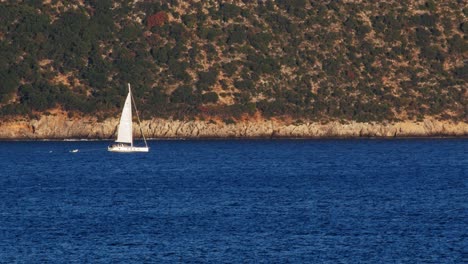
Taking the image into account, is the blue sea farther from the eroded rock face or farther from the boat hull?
the eroded rock face

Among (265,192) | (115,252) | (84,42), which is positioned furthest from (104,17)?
(115,252)

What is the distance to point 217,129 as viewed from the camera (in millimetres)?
120625

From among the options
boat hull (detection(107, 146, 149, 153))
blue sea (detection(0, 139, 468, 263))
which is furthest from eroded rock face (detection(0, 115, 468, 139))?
boat hull (detection(107, 146, 149, 153))

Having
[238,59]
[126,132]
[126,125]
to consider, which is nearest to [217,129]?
[238,59]

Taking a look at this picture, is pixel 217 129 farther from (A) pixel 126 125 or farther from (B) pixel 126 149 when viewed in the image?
(A) pixel 126 125

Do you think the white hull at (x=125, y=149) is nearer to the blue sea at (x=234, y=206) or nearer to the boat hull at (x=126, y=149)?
the boat hull at (x=126, y=149)

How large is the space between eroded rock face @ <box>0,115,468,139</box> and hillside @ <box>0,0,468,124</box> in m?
1.09

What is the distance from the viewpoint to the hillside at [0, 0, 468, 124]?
125 meters

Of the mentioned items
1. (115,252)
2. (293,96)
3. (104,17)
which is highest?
(104,17)

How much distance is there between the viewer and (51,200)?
6619cm

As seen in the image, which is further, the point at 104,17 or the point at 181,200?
the point at 104,17

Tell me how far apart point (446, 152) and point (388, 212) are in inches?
1872

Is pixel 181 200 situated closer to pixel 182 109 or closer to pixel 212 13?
pixel 182 109

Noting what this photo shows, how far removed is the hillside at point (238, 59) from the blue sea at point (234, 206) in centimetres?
1702
